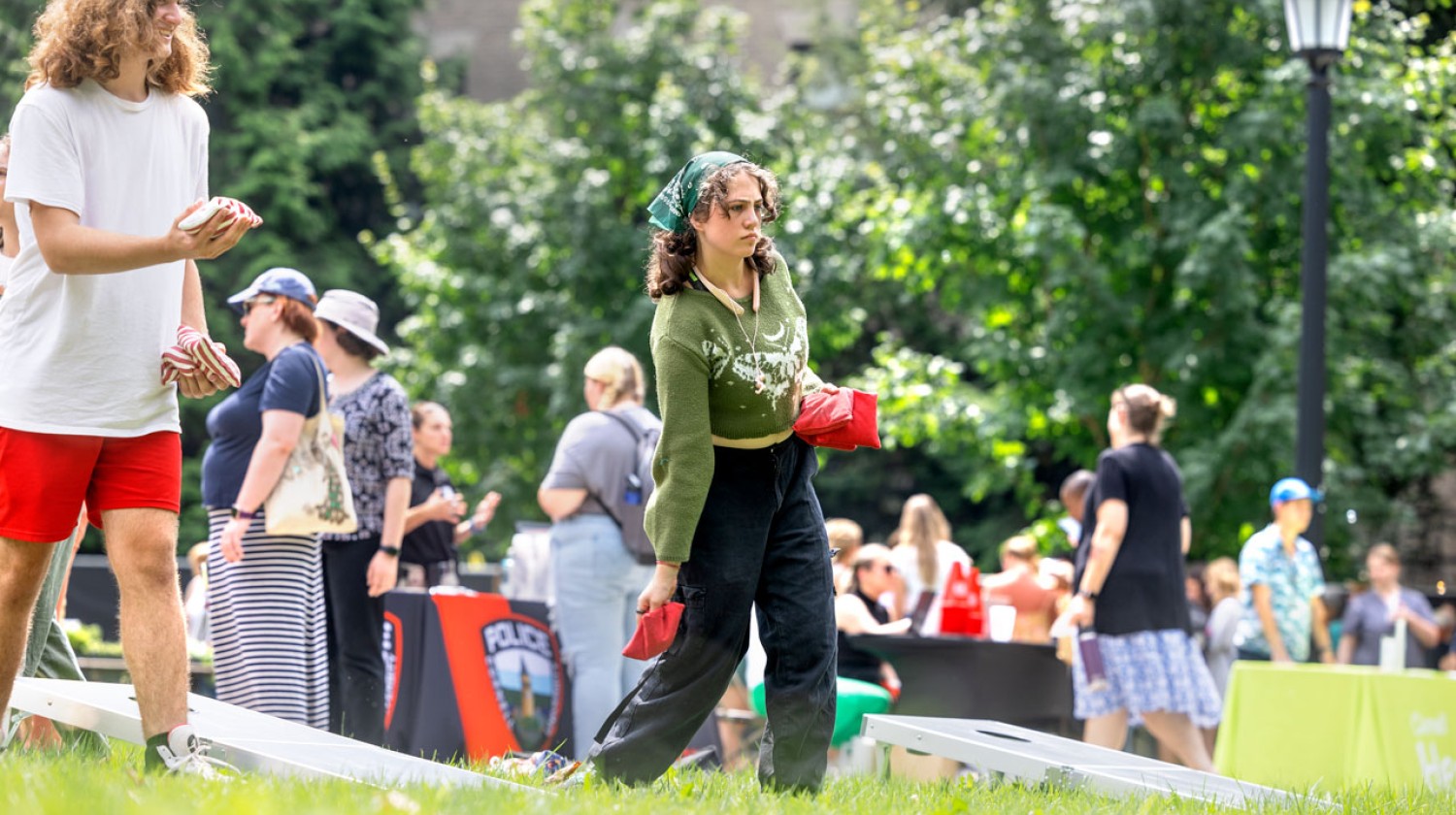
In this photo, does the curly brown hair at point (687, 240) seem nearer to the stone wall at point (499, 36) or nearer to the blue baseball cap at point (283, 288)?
the blue baseball cap at point (283, 288)

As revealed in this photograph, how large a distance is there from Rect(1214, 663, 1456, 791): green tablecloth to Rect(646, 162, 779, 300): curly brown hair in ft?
14.1

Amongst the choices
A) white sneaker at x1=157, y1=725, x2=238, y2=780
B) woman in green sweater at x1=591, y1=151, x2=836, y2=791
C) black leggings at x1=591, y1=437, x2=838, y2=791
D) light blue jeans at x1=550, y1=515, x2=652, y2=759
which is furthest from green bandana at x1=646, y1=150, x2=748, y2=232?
light blue jeans at x1=550, y1=515, x2=652, y2=759

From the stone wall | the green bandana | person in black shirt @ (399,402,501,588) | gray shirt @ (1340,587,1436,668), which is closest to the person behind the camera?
the green bandana

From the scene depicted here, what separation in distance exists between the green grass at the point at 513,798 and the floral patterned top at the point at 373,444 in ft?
8.50

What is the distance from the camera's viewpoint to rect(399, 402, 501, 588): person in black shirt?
9477 millimetres

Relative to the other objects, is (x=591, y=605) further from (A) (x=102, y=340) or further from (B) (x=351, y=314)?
(A) (x=102, y=340)

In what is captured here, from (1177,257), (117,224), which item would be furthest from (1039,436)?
(117,224)

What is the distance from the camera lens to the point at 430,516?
939 centimetres

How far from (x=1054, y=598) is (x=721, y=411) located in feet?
22.2

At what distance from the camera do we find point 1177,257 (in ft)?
56.5

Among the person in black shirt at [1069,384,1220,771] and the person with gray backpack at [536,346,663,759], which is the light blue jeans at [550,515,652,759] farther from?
the person in black shirt at [1069,384,1220,771]

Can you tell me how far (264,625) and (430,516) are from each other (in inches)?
101

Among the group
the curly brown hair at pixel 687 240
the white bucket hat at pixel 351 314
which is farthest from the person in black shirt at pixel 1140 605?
the curly brown hair at pixel 687 240

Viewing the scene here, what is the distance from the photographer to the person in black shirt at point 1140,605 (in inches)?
355
